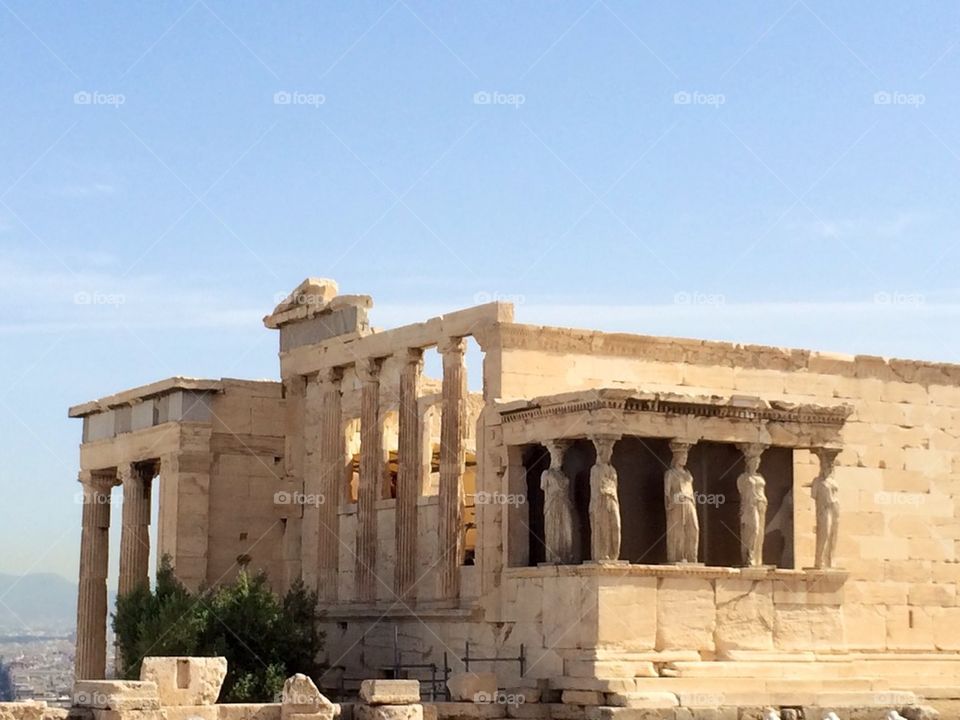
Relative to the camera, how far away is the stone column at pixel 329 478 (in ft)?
92.7

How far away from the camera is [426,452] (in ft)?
89.9

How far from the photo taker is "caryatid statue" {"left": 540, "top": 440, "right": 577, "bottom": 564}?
23734 millimetres

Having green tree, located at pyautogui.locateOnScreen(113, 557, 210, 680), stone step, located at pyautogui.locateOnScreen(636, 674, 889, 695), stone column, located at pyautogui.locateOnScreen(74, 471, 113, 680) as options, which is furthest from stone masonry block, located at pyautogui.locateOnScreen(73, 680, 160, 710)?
stone column, located at pyautogui.locateOnScreen(74, 471, 113, 680)

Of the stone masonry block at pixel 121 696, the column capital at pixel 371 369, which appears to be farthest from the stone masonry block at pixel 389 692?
the column capital at pixel 371 369

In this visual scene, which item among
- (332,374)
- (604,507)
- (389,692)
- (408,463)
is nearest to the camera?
(389,692)

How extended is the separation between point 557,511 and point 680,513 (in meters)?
1.47

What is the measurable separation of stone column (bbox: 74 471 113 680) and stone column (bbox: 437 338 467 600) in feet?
24.9

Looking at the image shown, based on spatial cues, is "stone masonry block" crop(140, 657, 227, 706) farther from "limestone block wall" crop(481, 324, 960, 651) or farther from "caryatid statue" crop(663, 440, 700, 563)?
"limestone block wall" crop(481, 324, 960, 651)

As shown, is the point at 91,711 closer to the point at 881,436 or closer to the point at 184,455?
the point at 184,455

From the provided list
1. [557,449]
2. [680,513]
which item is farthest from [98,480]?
[680,513]

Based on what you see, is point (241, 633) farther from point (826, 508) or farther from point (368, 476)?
point (826, 508)

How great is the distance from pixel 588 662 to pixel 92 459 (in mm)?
11391

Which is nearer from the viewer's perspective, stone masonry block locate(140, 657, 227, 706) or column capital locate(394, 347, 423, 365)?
stone masonry block locate(140, 657, 227, 706)

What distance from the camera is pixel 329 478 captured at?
2855 cm
